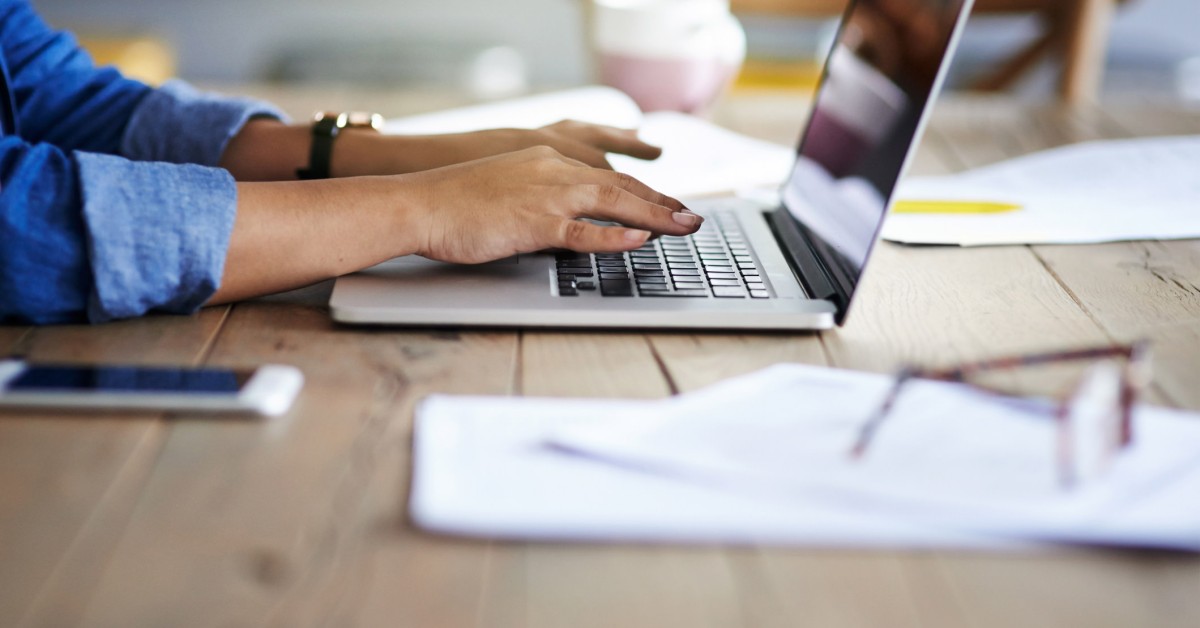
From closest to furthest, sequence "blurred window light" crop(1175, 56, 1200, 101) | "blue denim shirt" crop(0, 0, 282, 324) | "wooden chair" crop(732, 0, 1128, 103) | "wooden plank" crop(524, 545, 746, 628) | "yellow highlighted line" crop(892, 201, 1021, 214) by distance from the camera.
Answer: "wooden plank" crop(524, 545, 746, 628), "blue denim shirt" crop(0, 0, 282, 324), "yellow highlighted line" crop(892, 201, 1021, 214), "wooden chair" crop(732, 0, 1128, 103), "blurred window light" crop(1175, 56, 1200, 101)

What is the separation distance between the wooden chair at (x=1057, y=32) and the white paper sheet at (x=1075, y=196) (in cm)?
41

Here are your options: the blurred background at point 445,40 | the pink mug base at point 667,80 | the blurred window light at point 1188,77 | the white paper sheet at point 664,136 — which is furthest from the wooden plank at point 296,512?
the blurred window light at point 1188,77

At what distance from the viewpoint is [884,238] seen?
0.98 metres

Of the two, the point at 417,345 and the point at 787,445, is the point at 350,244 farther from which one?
the point at 787,445

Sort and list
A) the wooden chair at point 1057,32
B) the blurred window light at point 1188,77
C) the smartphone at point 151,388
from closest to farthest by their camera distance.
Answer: the smartphone at point 151,388
the wooden chair at point 1057,32
the blurred window light at point 1188,77

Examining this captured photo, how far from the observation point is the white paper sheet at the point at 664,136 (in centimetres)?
110

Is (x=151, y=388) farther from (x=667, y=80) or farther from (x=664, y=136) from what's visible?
(x=667, y=80)

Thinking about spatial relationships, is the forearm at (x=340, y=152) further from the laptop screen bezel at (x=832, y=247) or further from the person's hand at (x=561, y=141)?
the laptop screen bezel at (x=832, y=247)

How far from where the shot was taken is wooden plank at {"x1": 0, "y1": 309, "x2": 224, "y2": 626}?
438 mm

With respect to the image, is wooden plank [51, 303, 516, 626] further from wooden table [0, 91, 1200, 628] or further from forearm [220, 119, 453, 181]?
forearm [220, 119, 453, 181]

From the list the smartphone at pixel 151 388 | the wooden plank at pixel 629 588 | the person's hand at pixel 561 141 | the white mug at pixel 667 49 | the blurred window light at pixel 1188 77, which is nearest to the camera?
the wooden plank at pixel 629 588

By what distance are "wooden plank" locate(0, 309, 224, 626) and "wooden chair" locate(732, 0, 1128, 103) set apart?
143 cm

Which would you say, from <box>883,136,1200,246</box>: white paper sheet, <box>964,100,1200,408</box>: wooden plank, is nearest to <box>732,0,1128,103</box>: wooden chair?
<box>883,136,1200,246</box>: white paper sheet

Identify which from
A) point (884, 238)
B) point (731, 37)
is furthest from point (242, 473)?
point (731, 37)
